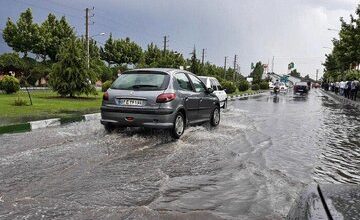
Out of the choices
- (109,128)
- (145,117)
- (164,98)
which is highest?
(164,98)

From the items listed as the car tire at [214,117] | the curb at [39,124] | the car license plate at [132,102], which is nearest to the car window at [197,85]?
the car tire at [214,117]

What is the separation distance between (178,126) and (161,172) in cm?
339

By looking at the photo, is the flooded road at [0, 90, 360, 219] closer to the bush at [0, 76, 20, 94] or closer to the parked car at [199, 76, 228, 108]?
the parked car at [199, 76, 228, 108]

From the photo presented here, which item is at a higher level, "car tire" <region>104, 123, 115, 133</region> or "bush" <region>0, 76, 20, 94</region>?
"bush" <region>0, 76, 20, 94</region>

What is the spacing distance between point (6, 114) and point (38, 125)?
2.46 m

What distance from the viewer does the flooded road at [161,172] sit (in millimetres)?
4648

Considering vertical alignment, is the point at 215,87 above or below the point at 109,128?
above

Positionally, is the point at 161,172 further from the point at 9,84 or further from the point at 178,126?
the point at 9,84

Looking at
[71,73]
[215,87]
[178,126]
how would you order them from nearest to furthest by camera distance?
[178,126] → [215,87] → [71,73]

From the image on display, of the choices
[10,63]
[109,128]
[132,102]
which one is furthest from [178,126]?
[10,63]

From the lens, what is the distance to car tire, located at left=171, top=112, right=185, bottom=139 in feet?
31.0

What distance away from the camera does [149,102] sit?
9.18 m

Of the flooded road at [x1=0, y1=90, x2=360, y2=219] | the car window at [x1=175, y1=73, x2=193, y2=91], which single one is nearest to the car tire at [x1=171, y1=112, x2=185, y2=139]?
the flooded road at [x1=0, y1=90, x2=360, y2=219]

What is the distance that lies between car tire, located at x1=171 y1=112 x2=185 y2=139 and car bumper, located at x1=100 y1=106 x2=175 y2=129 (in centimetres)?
20
